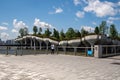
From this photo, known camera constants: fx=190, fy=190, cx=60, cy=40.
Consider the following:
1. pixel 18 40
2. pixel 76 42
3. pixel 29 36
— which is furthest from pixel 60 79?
pixel 18 40

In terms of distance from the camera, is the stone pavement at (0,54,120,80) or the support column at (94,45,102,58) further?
the support column at (94,45,102,58)

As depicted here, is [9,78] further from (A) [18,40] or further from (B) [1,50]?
(A) [18,40]

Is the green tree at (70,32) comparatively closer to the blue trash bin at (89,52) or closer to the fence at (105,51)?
the fence at (105,51)

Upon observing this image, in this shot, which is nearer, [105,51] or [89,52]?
[105,51]

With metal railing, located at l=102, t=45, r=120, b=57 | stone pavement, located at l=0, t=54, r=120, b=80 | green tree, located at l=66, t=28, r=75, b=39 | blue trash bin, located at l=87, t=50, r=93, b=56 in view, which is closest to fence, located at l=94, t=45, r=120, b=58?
metal railing, located at l=102, t=45, r=120, b=57

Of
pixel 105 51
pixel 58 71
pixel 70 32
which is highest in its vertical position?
pixel 70 32

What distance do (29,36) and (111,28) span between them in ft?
109

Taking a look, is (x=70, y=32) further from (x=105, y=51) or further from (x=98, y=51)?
(x=98, y=51)

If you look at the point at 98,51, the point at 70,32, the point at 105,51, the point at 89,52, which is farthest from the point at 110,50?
the point at 70,32

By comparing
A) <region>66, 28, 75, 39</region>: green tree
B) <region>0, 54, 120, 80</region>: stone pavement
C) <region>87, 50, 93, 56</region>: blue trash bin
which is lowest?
<region>0, 54, 120, 80</region>: stone pavement

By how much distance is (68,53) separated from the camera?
84.3 feet

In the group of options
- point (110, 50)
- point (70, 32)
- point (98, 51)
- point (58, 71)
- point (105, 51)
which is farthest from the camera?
point (70, 32)

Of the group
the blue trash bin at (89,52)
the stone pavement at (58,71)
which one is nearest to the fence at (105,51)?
the blue trash bin at (89,52)

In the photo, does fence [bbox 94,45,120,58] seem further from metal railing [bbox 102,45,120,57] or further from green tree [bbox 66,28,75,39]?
green tree [bbox 66,28,75,39]
